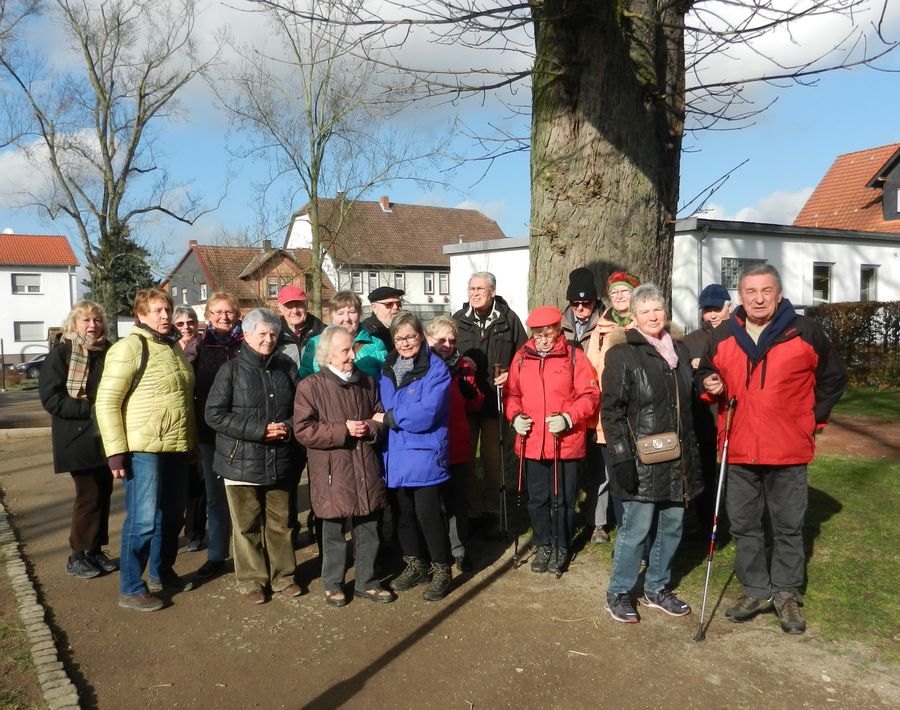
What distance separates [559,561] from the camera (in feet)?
16.6

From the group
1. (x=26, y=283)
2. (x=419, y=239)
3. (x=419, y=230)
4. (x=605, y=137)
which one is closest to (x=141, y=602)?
(x=605, y=137)

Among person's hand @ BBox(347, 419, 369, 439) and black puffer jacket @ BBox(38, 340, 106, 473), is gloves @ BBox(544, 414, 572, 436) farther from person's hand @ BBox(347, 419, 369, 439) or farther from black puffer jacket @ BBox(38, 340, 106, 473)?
black puffer jacket @ BBox(38, 340, 106, 473)

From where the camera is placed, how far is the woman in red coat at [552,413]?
191 inches

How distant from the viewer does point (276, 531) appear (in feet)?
16.0

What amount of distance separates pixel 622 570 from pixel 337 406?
6.41 feet

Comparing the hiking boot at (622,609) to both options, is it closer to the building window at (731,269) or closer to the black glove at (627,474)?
the black glove at (627,474)

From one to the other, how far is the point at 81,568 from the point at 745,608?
4.44 m

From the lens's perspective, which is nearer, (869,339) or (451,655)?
(451,655)

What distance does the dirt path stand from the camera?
356 centimetres

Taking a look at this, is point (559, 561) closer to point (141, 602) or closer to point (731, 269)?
point (141, 602)

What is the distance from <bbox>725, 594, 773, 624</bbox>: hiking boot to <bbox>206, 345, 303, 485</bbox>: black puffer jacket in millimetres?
2796

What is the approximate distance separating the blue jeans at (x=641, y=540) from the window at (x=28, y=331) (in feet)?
171

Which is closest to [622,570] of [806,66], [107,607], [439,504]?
[439,504]

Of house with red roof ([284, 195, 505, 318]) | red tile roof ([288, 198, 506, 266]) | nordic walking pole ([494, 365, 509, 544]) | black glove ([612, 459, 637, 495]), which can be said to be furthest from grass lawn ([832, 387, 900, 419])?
red tile roof ([288, 198, 506, 266])
